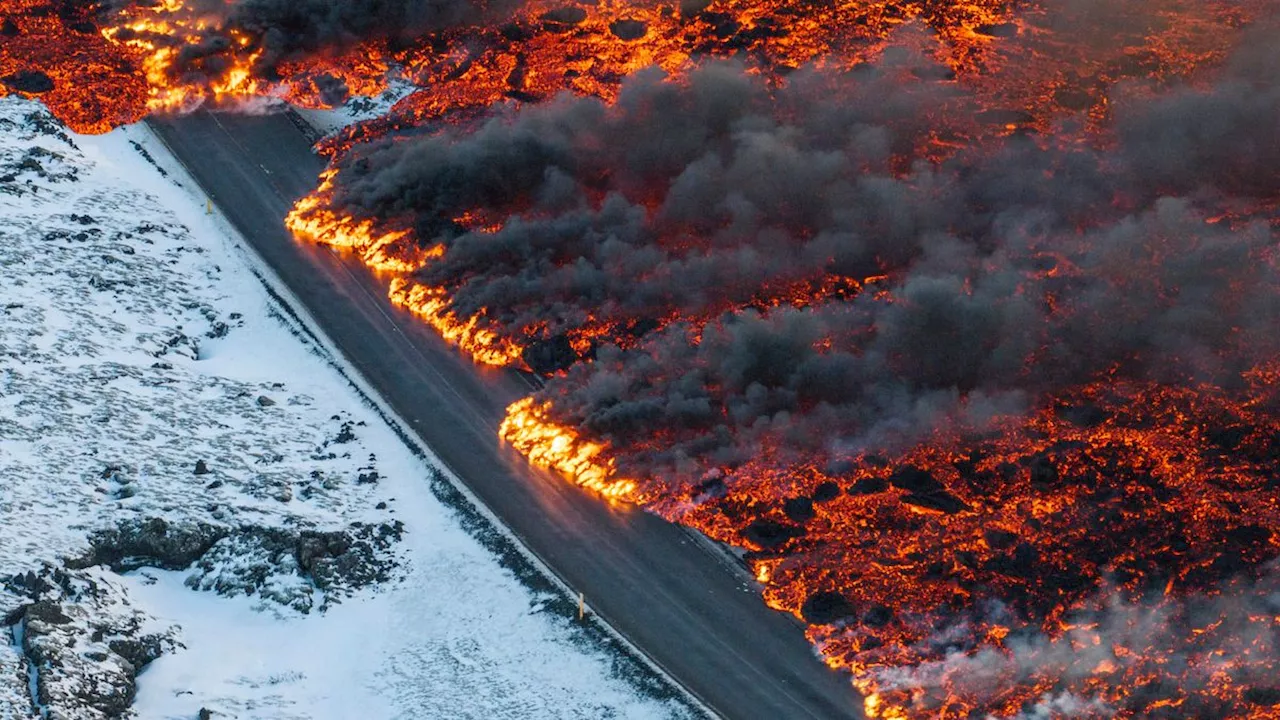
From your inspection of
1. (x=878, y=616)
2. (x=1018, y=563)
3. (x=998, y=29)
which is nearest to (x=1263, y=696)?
(x=1018, y=563)

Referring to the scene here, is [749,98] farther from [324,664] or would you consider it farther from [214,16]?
[324,664]

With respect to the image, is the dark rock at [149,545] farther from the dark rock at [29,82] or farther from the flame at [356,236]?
the dark rock at [29,82]

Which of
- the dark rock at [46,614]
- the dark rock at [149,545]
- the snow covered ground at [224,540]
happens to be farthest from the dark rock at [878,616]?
the dark rock at [46,614]

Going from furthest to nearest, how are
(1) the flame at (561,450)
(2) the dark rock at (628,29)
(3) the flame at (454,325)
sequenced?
(2) the dark rock at (628,29) → (3) the flame at (454,325) → (1) the flame at (561,450)

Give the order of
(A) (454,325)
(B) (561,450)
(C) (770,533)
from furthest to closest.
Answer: (A) (454,325)
(B) (561,450)
(C) (770,533)

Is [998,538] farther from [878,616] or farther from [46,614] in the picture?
[46,614]

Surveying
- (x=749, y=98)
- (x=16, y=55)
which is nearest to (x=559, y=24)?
(x=749, y=98)
